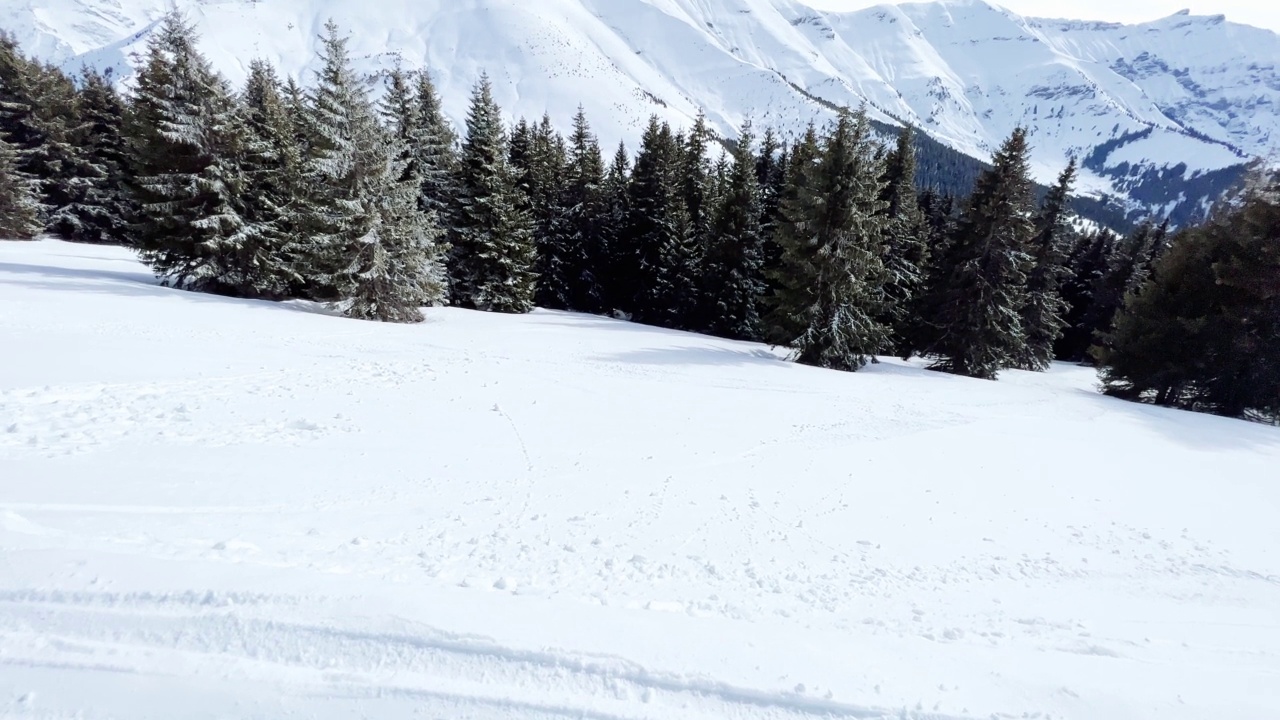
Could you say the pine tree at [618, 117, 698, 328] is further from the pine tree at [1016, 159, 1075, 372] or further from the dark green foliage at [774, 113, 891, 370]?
the pine tree at [1016, 159, 1075, 372]

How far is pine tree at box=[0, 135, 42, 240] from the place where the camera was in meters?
26.3

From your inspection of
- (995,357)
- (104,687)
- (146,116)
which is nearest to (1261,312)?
(995,357)

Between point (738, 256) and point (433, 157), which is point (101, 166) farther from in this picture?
point (738, 256)

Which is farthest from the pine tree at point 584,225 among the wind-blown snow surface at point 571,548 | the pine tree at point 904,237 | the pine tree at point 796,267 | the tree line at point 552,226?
the wind-blown snow surface at point 571,548

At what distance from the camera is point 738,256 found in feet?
92.3

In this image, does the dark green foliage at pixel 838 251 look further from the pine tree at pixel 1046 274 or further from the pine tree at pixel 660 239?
the pine tree at pixel 1046 274

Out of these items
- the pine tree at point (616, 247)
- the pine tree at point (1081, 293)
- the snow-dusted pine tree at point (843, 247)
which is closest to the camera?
the snow-dusted pine tree at point (843, 247)

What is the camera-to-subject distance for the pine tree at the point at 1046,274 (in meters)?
30.1

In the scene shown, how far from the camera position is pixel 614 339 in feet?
64.3

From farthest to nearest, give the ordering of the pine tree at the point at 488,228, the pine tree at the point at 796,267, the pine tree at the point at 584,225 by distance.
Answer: the pine tree at the point at 584,225
the pine tree at the point at 488,228
the pine tree at the point at 796,267

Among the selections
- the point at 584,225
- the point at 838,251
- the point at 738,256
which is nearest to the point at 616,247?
the point at 584,225

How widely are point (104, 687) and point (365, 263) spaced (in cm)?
1751

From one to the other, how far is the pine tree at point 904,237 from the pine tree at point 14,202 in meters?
42.9

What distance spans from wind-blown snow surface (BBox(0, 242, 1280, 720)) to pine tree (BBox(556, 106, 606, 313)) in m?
24.8
